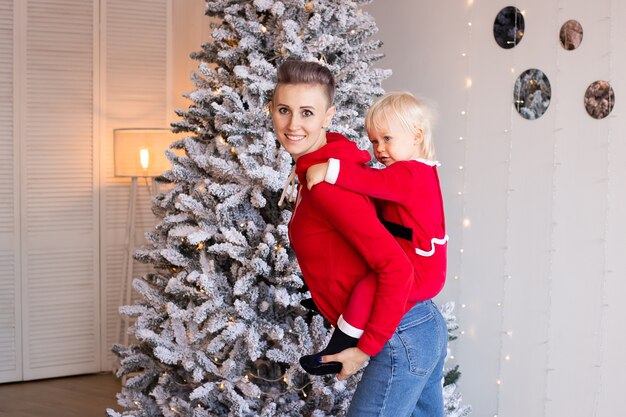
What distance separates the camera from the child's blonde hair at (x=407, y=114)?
72.6 inches

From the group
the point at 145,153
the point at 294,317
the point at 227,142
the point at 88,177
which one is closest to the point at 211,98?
the point at 227,142

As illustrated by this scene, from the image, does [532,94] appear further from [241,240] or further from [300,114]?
[300,114]

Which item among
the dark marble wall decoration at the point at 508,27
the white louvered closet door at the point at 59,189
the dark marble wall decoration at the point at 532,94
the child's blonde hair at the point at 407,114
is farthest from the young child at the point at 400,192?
the white louvered closet door at the point at 59,189

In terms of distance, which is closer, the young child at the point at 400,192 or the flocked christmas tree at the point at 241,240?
the young child at the point at 400,192

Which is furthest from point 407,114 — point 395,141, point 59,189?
point 59,189

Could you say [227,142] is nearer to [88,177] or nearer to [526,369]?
[526,369]

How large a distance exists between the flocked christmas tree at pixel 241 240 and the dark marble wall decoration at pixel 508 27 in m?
0.86

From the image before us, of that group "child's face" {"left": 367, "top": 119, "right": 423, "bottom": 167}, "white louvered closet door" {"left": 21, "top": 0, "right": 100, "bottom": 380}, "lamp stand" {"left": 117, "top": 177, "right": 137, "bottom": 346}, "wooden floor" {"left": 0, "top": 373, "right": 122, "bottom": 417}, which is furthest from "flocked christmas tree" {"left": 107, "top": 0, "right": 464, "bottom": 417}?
"white louvered closet door" {"left": 21, "top": 0, "right": 100, "bottom": 380}

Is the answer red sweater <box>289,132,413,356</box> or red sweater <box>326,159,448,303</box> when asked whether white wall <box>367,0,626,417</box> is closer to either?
red sweater <box>326,159,448,303</box>

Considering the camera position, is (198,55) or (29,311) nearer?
(198,55)

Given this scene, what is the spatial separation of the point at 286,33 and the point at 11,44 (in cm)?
278

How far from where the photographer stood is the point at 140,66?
5168mm

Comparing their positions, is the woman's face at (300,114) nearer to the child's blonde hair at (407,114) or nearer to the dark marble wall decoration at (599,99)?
the child's blonde hair at (407,114)

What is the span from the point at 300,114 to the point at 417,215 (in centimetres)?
32
